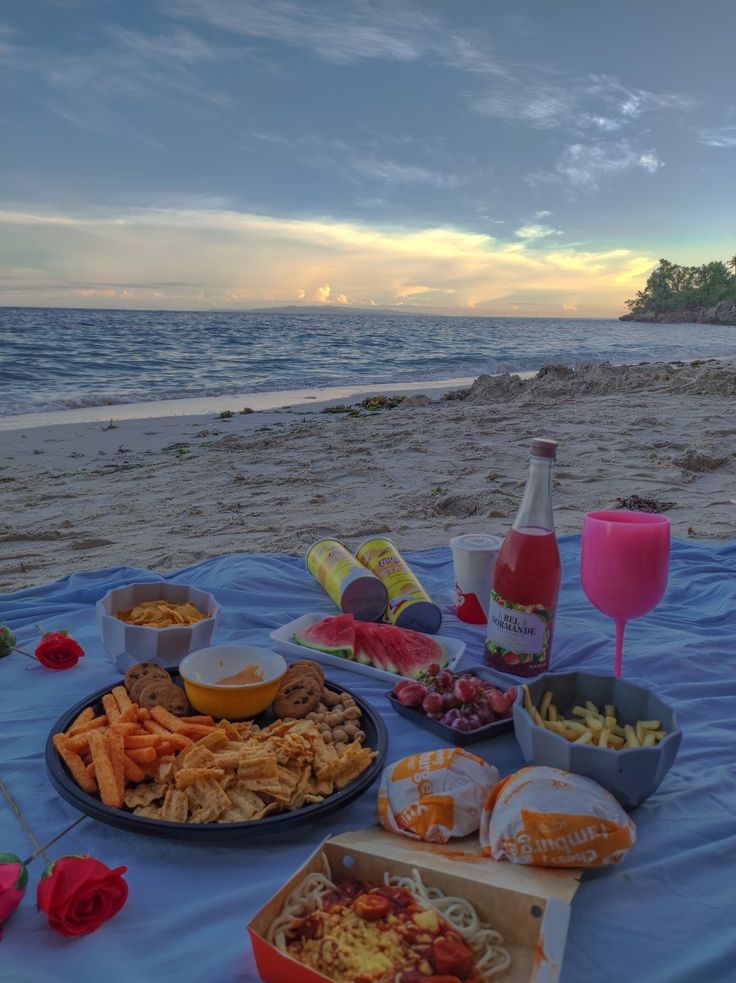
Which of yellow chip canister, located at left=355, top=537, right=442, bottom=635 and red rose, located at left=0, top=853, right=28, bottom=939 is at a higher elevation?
yellow chip canister, located at left=355, top=537, right=442, bottom=635

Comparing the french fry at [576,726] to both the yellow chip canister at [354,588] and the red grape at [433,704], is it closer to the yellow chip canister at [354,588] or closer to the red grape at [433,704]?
the red grape at [433,704]

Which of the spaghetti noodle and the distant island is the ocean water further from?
the distant island

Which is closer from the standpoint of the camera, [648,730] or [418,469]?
[648,730]

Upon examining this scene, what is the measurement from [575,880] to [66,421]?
1175 centimetres

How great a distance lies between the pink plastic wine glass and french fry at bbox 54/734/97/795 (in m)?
1.18

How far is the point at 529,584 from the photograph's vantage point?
1.88m

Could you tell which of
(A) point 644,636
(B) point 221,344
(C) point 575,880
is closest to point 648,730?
(C) point 575,880

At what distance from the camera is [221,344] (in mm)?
29375

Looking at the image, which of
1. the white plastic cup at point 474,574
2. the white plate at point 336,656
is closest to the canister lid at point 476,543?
the white plastic cup at point 474,574

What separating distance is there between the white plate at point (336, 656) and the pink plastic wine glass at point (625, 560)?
1.61ft

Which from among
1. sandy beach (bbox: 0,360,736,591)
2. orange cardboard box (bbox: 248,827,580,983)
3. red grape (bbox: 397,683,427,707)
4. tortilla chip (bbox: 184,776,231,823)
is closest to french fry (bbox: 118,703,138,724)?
tortilla chip (bbox: 184,776,231,823)

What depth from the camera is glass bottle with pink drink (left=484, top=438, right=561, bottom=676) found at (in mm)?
1872

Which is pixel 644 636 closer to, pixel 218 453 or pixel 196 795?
pixel 196 795

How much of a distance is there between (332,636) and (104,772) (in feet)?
3.01
